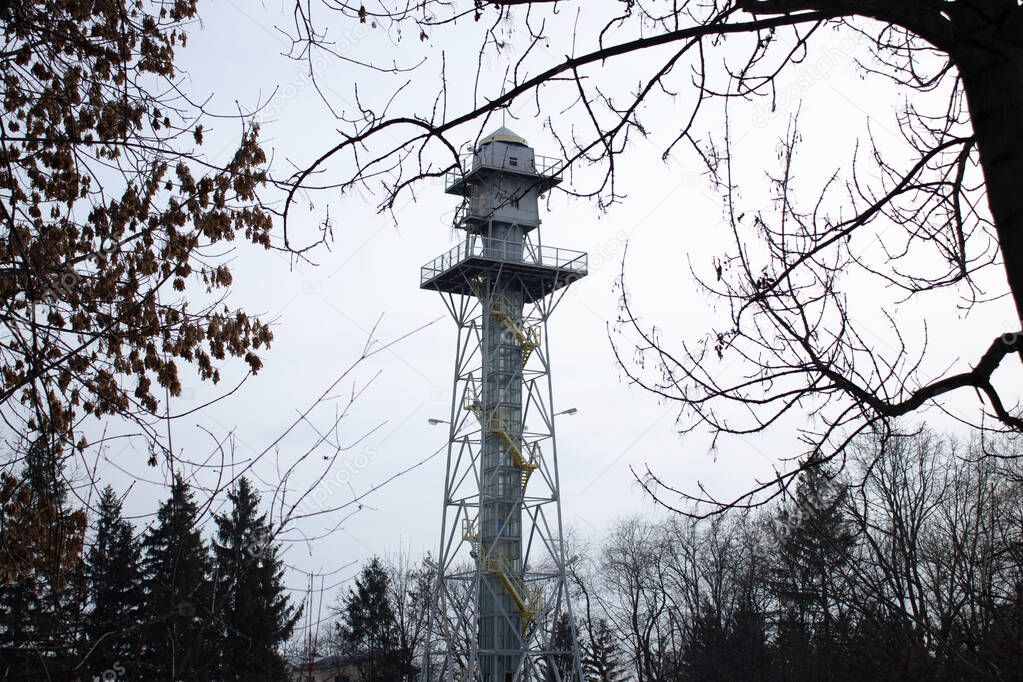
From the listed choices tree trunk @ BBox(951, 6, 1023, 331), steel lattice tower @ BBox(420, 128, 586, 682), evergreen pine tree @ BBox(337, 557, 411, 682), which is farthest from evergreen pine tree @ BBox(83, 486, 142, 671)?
evergreen pine tree @ BBox(337, 557, 411, 682)

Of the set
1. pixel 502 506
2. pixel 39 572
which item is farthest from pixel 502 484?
pixel 39 572

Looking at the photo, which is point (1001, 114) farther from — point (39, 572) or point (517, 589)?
point (517, 589)

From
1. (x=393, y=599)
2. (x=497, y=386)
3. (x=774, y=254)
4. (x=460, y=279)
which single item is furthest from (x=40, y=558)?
(x=393, y=599)

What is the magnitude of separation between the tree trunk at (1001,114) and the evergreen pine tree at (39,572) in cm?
358

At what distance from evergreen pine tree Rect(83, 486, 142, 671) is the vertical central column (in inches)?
885

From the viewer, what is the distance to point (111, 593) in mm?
5023

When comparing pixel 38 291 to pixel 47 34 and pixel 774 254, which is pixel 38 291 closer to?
pixel 47 34

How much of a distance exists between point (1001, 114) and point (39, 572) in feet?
16.5

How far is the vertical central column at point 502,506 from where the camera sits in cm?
2772

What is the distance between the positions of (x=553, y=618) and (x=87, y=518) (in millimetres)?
23444

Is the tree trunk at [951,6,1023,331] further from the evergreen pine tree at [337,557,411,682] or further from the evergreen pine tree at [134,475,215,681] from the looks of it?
the evergreen pine tree at [337,557,411,682]

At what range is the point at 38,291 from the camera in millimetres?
5395

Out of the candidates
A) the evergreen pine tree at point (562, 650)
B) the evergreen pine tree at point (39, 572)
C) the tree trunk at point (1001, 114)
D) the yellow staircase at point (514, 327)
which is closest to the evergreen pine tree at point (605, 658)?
the evergreen pine tree at point (562, 650)

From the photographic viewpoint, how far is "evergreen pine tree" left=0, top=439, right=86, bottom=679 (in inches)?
161
